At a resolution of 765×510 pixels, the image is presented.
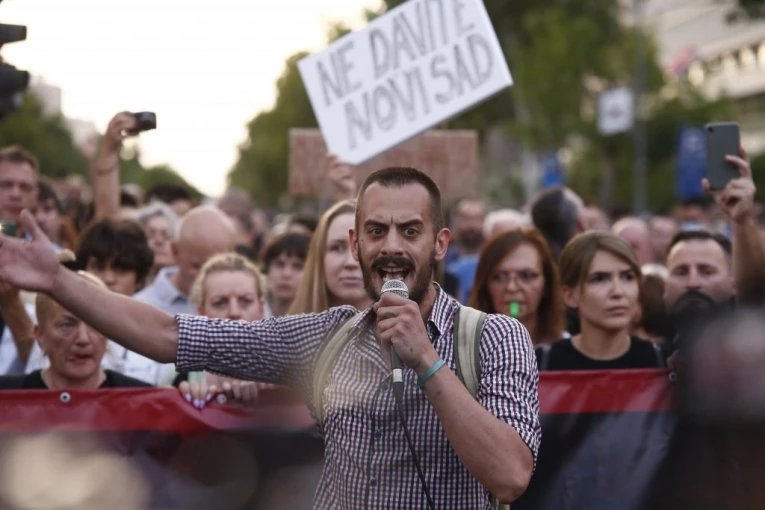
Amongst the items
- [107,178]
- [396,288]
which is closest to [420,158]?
[107,178]

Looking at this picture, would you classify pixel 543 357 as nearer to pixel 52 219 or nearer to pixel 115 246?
pixel 115 246

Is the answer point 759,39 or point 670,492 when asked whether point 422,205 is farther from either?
point 759,39

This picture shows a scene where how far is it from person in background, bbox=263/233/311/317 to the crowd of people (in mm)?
12

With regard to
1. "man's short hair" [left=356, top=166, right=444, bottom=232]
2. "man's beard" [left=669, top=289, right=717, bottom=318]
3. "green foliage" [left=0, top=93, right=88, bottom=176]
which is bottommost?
"man's beard" [left=669, top=289, right=717, bottom=318]

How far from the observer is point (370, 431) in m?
3.87

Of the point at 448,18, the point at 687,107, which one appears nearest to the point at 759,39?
the point at 687,107

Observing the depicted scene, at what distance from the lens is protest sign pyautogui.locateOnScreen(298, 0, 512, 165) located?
7750mm

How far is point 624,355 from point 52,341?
7.47 feet

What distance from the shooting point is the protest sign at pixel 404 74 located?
25.4 ft

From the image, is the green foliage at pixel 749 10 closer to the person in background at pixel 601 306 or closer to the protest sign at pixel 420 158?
the protest sign at pixel 420 158

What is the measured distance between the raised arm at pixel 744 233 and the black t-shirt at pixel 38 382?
225 centimetres

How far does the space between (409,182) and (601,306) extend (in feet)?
8.27

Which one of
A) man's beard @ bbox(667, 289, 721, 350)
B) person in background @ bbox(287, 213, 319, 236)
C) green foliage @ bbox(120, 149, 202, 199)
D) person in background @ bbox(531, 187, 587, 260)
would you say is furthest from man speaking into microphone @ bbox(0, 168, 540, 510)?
green foliage @ bbox(120, 149, 202, 199)

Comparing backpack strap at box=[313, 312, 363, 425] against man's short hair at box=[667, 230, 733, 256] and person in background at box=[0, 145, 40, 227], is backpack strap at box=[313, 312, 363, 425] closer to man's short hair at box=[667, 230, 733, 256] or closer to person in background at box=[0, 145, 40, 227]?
man's short hair at box=[667, 230, 733, 256]
